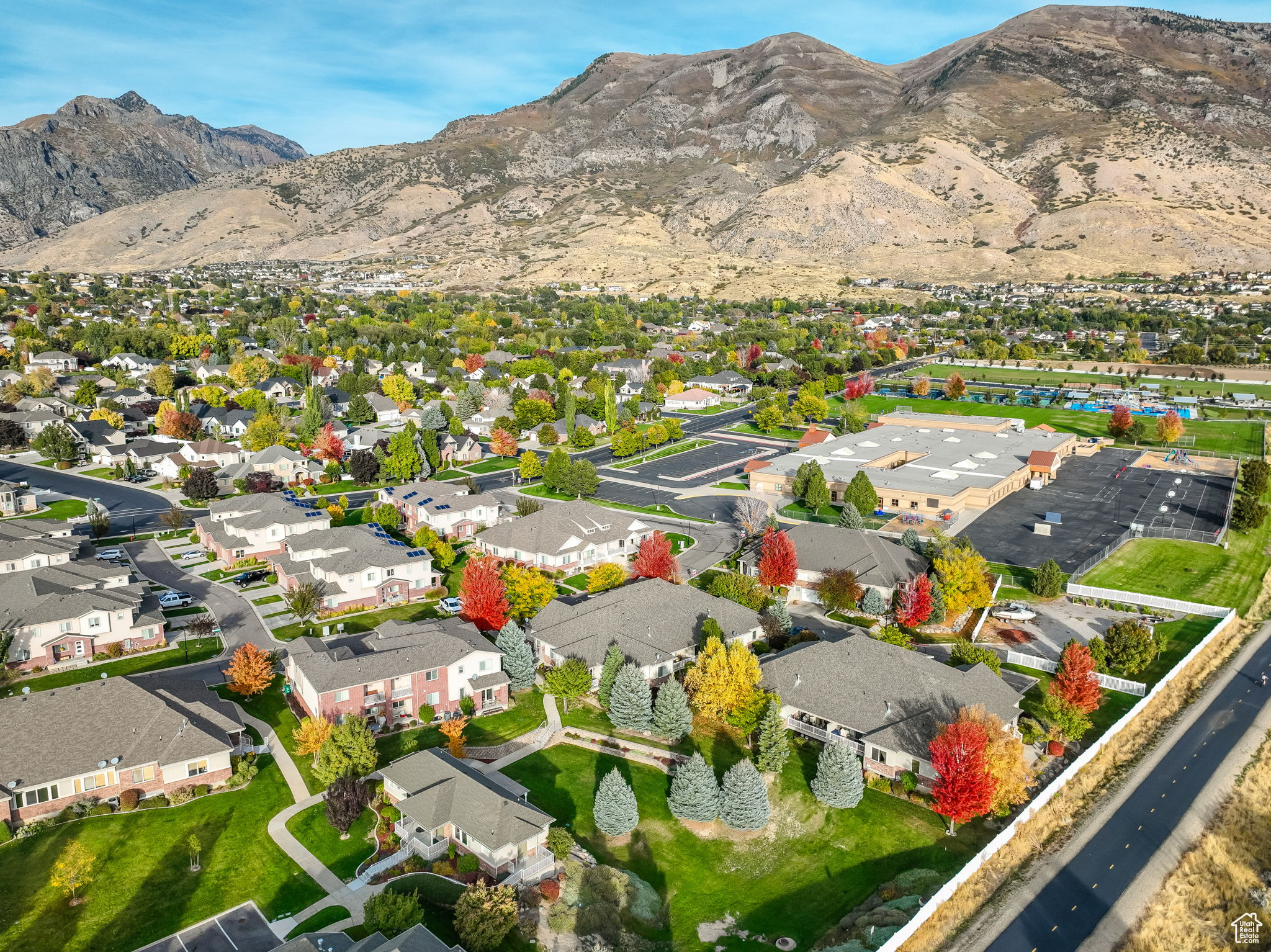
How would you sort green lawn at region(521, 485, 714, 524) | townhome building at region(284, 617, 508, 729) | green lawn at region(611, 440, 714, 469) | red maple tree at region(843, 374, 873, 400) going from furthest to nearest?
red maple tree at region(843, 374, 873, 400)
green lawn at region(611, 440, 714, 469)
green lawn at region(521, 485, 714, 524)
townhome building at region(284, 617, 508, 729)

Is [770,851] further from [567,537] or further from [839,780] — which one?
[567,537]

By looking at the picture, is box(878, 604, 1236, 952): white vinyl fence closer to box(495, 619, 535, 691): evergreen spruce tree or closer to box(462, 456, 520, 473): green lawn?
box(495, 619, 535, 691): evergreen spruce tree

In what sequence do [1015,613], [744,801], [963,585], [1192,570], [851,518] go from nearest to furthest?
[744,801], [963,585], [1015,613], [1192,570], [851,518]

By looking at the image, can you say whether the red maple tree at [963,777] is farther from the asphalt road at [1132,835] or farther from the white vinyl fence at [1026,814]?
the asphalt road at [1132,835]

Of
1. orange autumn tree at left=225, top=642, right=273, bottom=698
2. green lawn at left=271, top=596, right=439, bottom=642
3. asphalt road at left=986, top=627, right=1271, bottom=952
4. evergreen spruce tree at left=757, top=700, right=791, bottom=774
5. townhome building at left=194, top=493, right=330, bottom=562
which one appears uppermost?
townhome building at left=194, top=493, right=330, bottom=562

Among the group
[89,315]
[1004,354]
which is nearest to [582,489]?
[1004,354]

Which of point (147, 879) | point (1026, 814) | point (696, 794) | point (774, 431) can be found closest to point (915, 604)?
point (1026, 814)

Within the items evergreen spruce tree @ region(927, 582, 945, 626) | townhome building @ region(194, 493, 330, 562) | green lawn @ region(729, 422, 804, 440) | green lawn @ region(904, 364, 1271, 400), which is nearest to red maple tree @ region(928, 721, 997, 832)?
evergreen spruce tree @ region(927, 582, 945, 626)
